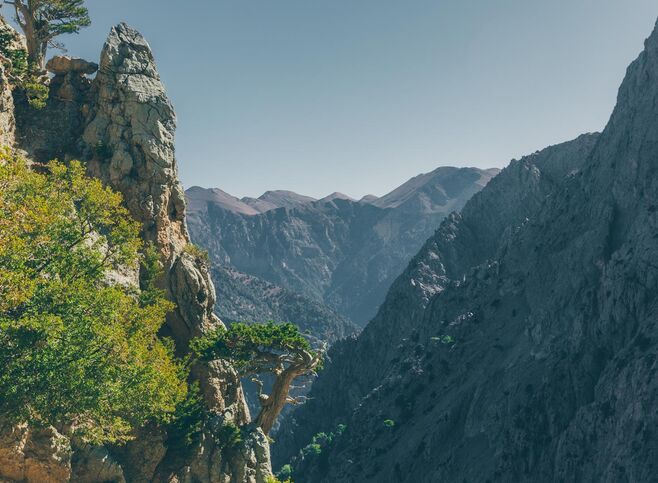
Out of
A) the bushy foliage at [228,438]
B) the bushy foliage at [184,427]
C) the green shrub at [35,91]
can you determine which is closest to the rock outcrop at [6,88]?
the green shrub at [35,91]

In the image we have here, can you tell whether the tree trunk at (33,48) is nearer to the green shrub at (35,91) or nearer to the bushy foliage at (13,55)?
the bushy foliage at (13,55)

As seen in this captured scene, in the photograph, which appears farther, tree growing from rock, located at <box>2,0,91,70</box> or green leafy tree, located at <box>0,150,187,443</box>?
tree growing from rock, located at <box>2,0,91,70</box>

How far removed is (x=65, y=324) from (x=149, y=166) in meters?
26.2

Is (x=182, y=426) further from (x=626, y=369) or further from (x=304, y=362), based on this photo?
(x=626, y=369)

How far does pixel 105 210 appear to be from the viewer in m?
35.1

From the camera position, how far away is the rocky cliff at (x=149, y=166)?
45.1 m

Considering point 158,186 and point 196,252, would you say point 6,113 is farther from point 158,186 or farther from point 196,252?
point 196,252

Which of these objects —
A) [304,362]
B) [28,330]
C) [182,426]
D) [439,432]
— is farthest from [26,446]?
[439,432]

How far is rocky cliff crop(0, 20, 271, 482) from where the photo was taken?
45062 millimetres

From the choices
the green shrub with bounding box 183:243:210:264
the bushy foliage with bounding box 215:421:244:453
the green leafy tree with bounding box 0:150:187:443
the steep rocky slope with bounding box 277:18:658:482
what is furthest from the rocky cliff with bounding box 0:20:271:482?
the steep rocky slope with bounding box 277:18:658:482

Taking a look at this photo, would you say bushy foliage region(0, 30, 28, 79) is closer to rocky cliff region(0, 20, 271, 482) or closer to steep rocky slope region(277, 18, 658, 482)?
rocky cliff region(0, 20, 271, 482)

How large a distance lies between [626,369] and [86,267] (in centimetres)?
7357

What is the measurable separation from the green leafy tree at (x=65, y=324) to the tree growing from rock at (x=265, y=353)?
790cm

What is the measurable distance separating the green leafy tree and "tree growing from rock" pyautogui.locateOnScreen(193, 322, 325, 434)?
7.90 m
